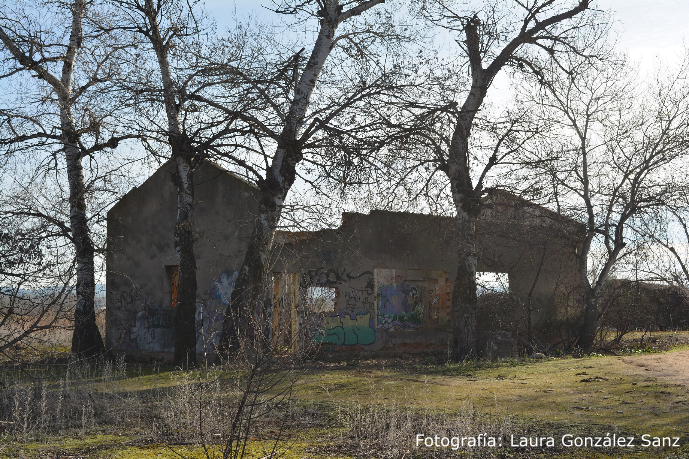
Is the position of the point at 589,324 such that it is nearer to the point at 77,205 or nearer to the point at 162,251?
the point at 162,251

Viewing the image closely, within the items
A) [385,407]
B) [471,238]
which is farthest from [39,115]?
[385,407]

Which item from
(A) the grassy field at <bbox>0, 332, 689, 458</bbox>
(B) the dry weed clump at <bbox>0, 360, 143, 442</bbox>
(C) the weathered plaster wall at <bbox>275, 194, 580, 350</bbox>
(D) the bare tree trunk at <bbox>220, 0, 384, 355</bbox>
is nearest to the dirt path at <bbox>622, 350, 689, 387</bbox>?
(A) the grassy field at <bbox>0, 332, 689, 458</bbox>

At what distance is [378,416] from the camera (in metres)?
6.41

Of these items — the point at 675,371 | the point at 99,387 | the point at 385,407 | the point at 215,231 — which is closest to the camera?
the point at 385,407

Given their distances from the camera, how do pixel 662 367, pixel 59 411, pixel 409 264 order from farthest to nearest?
pixel 409 264 < pixel 662 367 < pixel 59 411

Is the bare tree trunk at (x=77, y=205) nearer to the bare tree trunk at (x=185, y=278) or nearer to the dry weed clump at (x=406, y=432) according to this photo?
the bare tree trunk at (x=185, y=278)

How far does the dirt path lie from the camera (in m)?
9.38

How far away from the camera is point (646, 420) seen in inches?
242

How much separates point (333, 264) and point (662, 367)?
8063 mm

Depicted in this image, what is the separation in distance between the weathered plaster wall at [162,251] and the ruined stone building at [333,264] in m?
0.03

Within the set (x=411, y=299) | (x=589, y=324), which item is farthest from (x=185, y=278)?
(x=589, y=324)

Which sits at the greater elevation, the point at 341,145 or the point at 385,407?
the point at 341,145

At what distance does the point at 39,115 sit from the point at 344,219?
7804mm

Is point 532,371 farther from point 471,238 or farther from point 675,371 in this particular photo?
point 471,238
